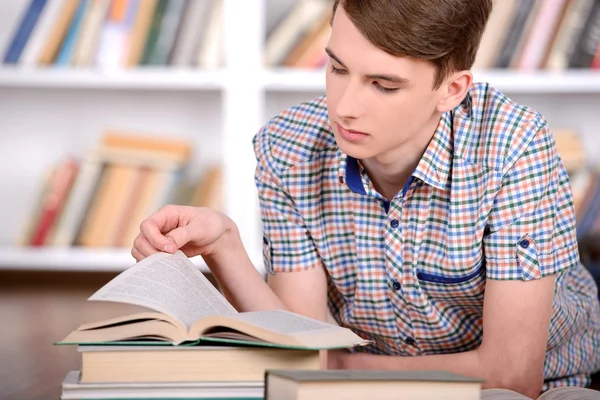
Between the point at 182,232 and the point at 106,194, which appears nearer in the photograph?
the point at 182,232

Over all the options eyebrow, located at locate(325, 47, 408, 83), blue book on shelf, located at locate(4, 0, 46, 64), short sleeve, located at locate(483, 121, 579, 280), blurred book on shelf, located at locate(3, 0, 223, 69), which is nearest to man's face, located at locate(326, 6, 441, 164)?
eyebrow, located at locate(325, 47, 408, 83)

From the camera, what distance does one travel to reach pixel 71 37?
2.69m

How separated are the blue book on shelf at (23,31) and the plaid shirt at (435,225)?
5.23 feet

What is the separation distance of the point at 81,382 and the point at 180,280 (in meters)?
0.20

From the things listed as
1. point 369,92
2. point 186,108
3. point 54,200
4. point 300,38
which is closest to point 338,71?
point 369,92

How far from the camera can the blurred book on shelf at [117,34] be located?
2666 millimetres

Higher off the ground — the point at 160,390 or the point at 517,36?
the point at 517,36

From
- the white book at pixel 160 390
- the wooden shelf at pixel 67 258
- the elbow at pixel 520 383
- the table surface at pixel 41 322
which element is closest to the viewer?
the white book at pixel 160 390

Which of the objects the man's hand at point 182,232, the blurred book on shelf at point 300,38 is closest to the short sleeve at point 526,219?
the man's hand at point 182,232

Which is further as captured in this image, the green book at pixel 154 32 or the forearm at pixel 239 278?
the green book at pixel 154 32

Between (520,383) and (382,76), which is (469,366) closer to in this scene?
(520,383)

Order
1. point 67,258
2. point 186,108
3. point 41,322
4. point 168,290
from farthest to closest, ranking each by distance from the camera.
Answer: point 186,108, point 67,258, point 41,322, point 168,290

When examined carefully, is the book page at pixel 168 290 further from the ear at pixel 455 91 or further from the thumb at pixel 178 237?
the ear at pixel 455 91

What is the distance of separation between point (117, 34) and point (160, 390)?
210 centimetres
